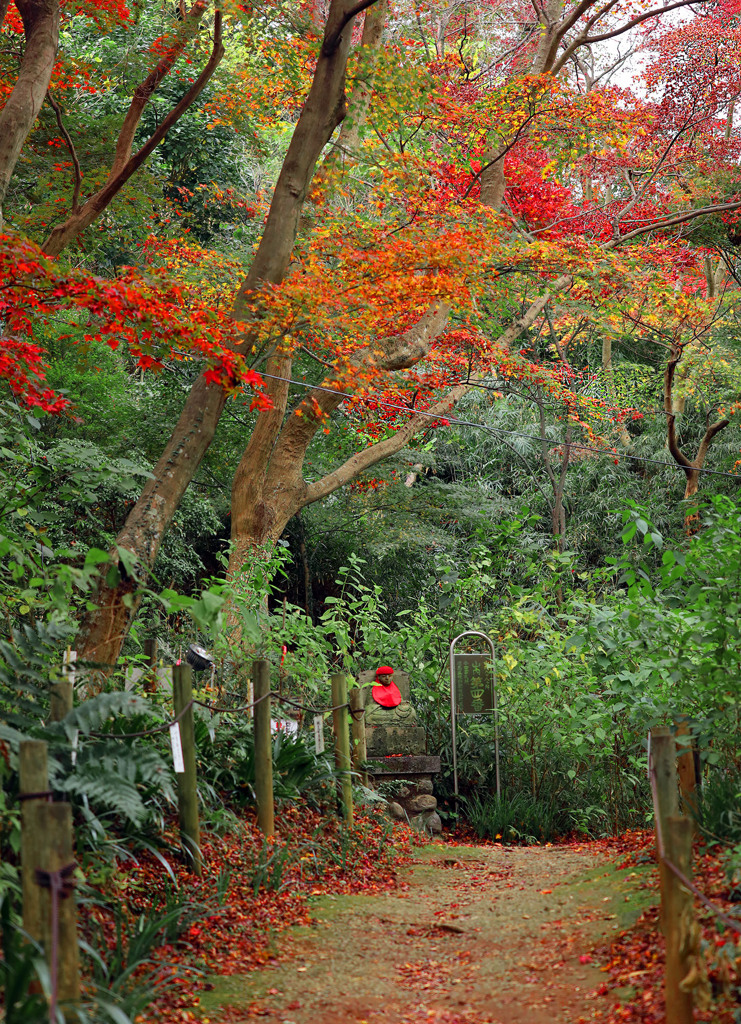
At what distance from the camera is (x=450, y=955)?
424cm

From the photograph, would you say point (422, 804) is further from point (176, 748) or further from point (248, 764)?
point (176, 748)

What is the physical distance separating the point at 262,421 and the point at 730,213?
7573 mm

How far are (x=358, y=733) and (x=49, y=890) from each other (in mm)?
4322

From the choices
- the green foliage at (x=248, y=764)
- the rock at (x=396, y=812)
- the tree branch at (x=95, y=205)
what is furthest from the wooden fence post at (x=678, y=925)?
the tree branch at (x=95, y=205)

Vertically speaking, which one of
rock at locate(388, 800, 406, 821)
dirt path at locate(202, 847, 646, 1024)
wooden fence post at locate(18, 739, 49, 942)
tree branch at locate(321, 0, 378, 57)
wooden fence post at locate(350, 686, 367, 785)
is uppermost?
tree branch at locate(321, 0, 378, 57)

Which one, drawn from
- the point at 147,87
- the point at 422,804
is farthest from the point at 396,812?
the point at 147,87

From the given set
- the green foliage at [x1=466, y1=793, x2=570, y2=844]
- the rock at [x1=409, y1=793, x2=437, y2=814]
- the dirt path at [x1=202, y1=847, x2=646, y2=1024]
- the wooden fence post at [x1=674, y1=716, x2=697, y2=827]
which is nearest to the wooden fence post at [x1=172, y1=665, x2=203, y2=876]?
the dirt path at [x1=202, y1=847, x2=646, y2=1024]

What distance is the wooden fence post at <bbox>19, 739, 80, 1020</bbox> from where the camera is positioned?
250 centimetres

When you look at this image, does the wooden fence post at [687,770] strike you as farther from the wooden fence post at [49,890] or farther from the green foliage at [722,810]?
the wooden fence post at [49,890]

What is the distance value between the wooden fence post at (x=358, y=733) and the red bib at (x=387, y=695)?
1093 mm

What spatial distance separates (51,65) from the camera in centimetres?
662

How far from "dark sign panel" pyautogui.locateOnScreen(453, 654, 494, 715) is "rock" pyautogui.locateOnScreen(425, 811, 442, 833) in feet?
3.27

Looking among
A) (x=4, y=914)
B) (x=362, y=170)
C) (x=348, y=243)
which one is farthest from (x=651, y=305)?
(x=4, y=914)

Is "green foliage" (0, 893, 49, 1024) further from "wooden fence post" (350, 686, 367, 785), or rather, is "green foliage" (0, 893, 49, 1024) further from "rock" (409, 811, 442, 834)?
"rock" (409, 811, 442, 834)
